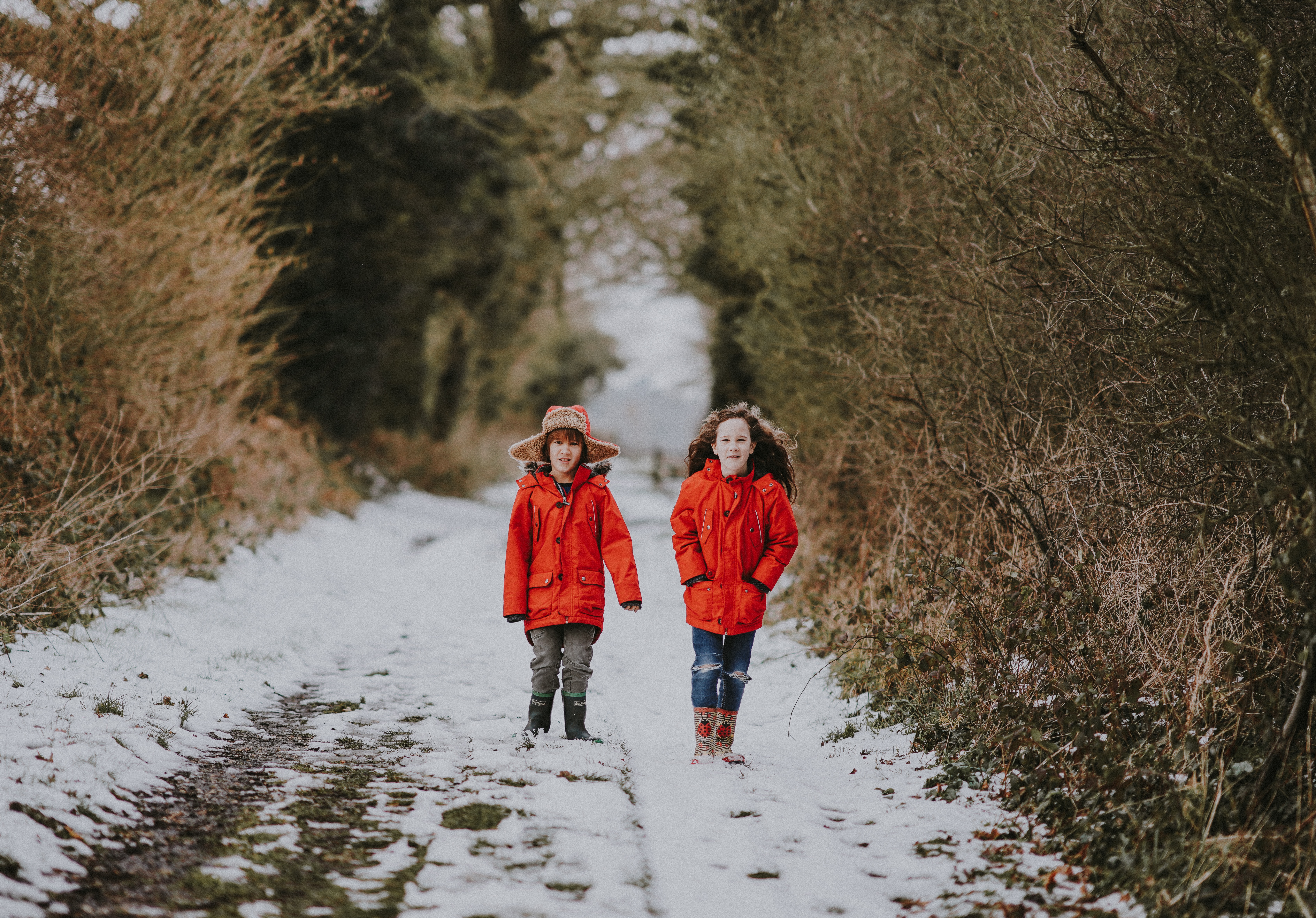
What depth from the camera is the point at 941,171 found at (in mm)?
5684

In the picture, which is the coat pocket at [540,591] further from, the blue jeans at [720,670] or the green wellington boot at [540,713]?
the blue jeans at [720,670]

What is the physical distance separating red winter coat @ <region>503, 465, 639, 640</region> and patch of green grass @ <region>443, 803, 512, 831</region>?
3.71 feet

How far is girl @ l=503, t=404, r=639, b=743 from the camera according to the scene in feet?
15.3

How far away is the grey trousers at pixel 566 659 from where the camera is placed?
468cm

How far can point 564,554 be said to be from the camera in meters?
4.71

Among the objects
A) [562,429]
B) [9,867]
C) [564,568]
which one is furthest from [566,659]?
Answer: [9,867]

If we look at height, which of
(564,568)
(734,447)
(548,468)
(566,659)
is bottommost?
(566,659)

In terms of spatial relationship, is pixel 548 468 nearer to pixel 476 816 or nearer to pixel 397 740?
pixel 397 740

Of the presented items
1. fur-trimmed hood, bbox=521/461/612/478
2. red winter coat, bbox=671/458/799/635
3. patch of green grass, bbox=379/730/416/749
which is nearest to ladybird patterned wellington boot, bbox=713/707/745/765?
red winter coat, bbox=671/458/799/635

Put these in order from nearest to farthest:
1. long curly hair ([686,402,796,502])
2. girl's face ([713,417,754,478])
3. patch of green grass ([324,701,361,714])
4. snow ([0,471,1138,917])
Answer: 1. snow ([0,471,1138,917])
2. girl's face ([713,417,754,478])
3. long curly hair ([686,402,796,502])
4. patch of green grass ([324,701,361,714])

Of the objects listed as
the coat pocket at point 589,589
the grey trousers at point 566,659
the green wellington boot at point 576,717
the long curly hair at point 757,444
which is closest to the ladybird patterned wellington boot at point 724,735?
the green wellington boot at point 576,717

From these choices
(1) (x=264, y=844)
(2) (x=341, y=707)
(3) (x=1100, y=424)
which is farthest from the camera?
(2) (x=341, y=707)

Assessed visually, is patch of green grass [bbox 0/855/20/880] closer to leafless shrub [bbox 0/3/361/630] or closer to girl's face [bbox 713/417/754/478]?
leafless shrub [bbox 0/3/361/630]

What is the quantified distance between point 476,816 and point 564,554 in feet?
4.92
